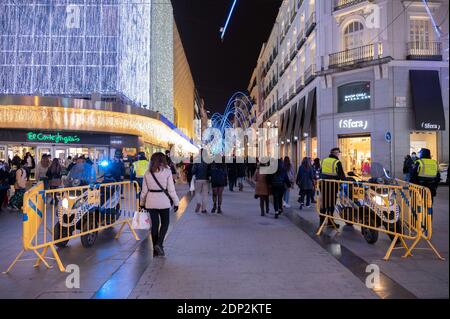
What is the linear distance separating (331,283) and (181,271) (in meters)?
2.13

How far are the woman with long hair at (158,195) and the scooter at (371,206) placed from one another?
12.3 feet

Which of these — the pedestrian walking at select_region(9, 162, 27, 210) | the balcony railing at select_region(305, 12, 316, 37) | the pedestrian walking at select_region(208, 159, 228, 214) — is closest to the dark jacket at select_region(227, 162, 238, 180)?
the pedestrian walking at select_region(208, 159, 228, 214)

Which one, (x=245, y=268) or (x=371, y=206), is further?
(x=371, y=206)

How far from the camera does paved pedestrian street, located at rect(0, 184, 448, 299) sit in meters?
5.04

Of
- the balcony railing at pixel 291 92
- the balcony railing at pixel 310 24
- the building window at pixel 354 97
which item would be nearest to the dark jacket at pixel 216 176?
the building window at pixel 354 97

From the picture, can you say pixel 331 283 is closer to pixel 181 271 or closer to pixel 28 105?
pixel 181 271

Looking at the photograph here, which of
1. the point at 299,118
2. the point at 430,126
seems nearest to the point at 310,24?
the point at 299,118

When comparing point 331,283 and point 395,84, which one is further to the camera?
point 395,84

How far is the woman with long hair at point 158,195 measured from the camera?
277 inches

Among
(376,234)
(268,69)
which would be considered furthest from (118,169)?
(268,69)

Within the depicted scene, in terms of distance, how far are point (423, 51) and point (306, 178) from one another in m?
15.6

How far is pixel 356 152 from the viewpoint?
27.0 metres

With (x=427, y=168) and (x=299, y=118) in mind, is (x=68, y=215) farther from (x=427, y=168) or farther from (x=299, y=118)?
(x=299, y=118)

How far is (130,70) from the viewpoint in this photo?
43.2m
